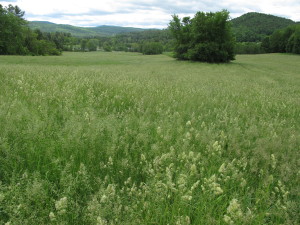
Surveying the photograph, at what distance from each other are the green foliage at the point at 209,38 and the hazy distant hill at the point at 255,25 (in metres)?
98.3

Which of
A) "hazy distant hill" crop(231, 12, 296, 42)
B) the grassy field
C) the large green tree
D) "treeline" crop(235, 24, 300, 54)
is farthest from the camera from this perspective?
"hazy distant hill" crop(231, 12, 296, 42)

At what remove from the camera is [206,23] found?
40625 mm

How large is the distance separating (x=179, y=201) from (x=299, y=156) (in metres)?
2.47

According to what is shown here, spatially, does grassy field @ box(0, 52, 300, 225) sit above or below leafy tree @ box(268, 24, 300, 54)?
below

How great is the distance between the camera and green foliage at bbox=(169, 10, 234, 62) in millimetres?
40500

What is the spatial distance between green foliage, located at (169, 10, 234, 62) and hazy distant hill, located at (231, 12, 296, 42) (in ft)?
323

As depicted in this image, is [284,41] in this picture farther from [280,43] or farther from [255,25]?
[255,25]

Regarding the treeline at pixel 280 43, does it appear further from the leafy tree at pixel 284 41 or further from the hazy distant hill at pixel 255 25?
the hazy distant hill at pixel 255 25

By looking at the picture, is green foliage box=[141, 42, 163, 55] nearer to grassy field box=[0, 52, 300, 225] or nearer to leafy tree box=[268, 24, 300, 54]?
leafy tree box=[268, 24, 300, 54]

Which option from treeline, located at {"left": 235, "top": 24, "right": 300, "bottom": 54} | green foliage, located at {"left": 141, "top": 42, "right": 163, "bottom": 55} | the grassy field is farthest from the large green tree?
the grassy field

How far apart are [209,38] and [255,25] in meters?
141

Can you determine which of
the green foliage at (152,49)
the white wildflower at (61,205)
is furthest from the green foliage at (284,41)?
the white wildflower at (61,205)

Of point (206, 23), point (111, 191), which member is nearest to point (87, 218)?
point (111, 191)

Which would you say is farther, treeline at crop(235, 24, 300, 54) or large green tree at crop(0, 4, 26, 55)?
treeline at crop(235, 24, 300, 54)
